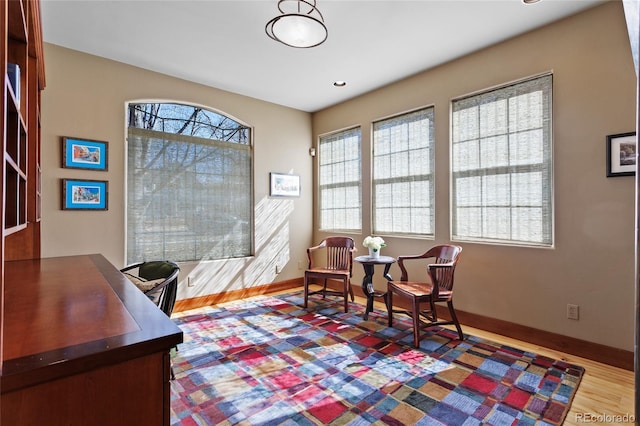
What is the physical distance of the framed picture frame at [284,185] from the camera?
16.0 ft

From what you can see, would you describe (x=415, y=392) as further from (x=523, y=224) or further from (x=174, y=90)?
(x=174, y=90)

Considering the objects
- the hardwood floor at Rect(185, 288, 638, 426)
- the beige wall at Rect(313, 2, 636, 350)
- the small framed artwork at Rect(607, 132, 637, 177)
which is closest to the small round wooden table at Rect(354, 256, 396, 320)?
the beige wall at Rect(313, 2, 636, 350)

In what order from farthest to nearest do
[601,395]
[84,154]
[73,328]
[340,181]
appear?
[340,181]
[84,154]
[601,395]
[73,328]

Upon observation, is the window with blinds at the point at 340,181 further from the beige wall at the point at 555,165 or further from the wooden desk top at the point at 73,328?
the wooden desk top at the point at 73,328

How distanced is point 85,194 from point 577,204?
183 inches

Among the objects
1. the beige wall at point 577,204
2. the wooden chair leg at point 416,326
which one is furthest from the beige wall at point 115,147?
the beige wall at point 577,204

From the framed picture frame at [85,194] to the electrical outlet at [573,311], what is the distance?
4.57 meters

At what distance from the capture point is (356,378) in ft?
7.70

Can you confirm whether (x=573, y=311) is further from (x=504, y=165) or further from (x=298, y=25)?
(x=298, y=25)

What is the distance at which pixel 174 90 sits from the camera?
13.0ft

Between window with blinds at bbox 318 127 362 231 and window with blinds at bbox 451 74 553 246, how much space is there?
1.48m

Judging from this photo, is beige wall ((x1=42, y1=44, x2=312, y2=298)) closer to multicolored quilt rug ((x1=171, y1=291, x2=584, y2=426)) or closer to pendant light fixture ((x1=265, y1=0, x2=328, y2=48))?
multicolored quilt rug ((x1=171, y1=291, x2=584, y2=426))

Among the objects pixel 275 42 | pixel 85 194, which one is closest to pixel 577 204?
pixel 275 42

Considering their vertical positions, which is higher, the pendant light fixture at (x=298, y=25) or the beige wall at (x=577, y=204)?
the pendant light fixture at (x=298, y=25)
